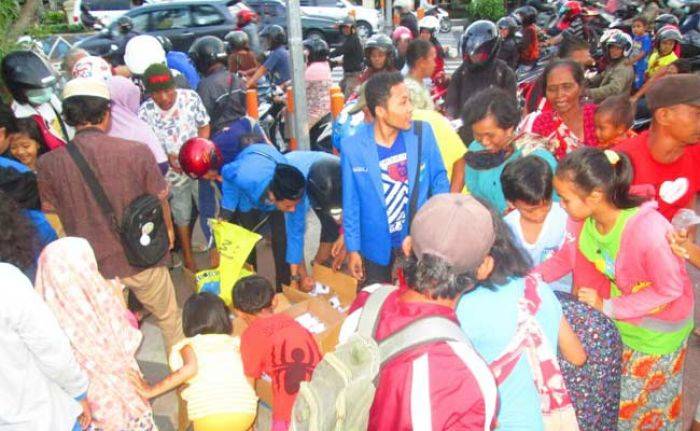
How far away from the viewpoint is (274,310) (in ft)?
10.6

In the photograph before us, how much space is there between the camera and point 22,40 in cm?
616

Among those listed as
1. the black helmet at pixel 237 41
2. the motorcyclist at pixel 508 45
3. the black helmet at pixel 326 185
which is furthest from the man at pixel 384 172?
the motorcyclist at pixel 508 45

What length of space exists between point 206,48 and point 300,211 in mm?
2651

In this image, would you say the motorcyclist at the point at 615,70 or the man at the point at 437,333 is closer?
the man at the point at 437,333

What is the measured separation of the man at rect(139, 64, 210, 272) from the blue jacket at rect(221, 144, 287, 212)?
891 mm

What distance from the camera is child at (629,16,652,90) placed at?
25.0ft

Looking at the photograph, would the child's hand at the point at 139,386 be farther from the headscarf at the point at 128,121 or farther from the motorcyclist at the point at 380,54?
the motorcyclist at the point at 380,54

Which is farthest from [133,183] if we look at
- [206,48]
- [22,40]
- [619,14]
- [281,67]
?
[619,14]

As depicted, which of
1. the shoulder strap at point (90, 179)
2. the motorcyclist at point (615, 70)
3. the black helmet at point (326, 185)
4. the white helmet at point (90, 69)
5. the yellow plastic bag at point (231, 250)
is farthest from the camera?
→ the motorcyclist at point (615, 70)

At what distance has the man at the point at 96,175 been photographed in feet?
9.88

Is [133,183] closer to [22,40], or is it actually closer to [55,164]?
[55,164]

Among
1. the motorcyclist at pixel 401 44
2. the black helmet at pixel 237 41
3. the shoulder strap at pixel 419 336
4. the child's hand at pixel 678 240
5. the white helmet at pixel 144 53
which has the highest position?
the shoulder strap at pixel 419 336

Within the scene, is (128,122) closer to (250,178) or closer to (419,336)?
(250,178)

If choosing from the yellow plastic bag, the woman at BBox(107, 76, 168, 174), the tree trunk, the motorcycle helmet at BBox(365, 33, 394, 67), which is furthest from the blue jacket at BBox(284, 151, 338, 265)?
the tree trunk
